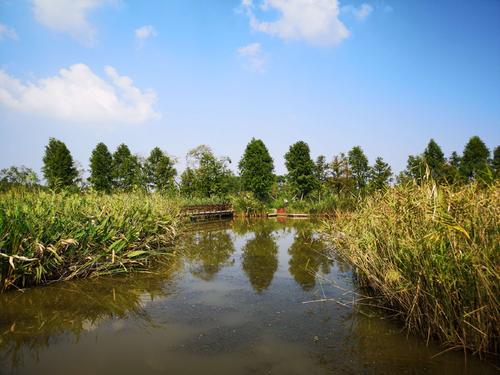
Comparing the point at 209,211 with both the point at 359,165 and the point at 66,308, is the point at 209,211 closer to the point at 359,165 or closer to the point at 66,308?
the point at 359,165

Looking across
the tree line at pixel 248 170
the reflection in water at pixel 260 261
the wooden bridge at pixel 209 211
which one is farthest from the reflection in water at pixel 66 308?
the tree line at pixel 248 170

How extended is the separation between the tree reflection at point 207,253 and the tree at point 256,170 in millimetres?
19651

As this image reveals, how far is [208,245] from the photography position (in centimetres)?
1295

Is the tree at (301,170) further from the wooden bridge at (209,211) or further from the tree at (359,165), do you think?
the wooden bridge at (209,211)

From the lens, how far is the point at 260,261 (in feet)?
32.0

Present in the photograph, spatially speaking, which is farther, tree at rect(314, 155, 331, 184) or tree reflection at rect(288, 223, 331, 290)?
tree at rect(314, 155, 331, 184)

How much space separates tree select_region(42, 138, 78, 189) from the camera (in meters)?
32.8

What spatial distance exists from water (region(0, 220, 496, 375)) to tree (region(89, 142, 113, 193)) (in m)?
30.8

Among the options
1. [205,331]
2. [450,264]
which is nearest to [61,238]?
[205,331]

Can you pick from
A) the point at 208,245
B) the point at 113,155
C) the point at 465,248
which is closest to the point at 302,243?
the point at 208,245

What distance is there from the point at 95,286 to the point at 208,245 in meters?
6.30

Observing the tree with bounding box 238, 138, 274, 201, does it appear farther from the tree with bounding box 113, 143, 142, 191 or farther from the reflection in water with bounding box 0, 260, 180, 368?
the reflection in water with bounding box 0, 260, 180, 368

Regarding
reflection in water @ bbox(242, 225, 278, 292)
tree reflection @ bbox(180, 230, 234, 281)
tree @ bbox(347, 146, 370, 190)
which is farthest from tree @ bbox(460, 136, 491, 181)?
tree reflection @ bbox(180, 230, 234, 281)

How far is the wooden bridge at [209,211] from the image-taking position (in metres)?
24.6
